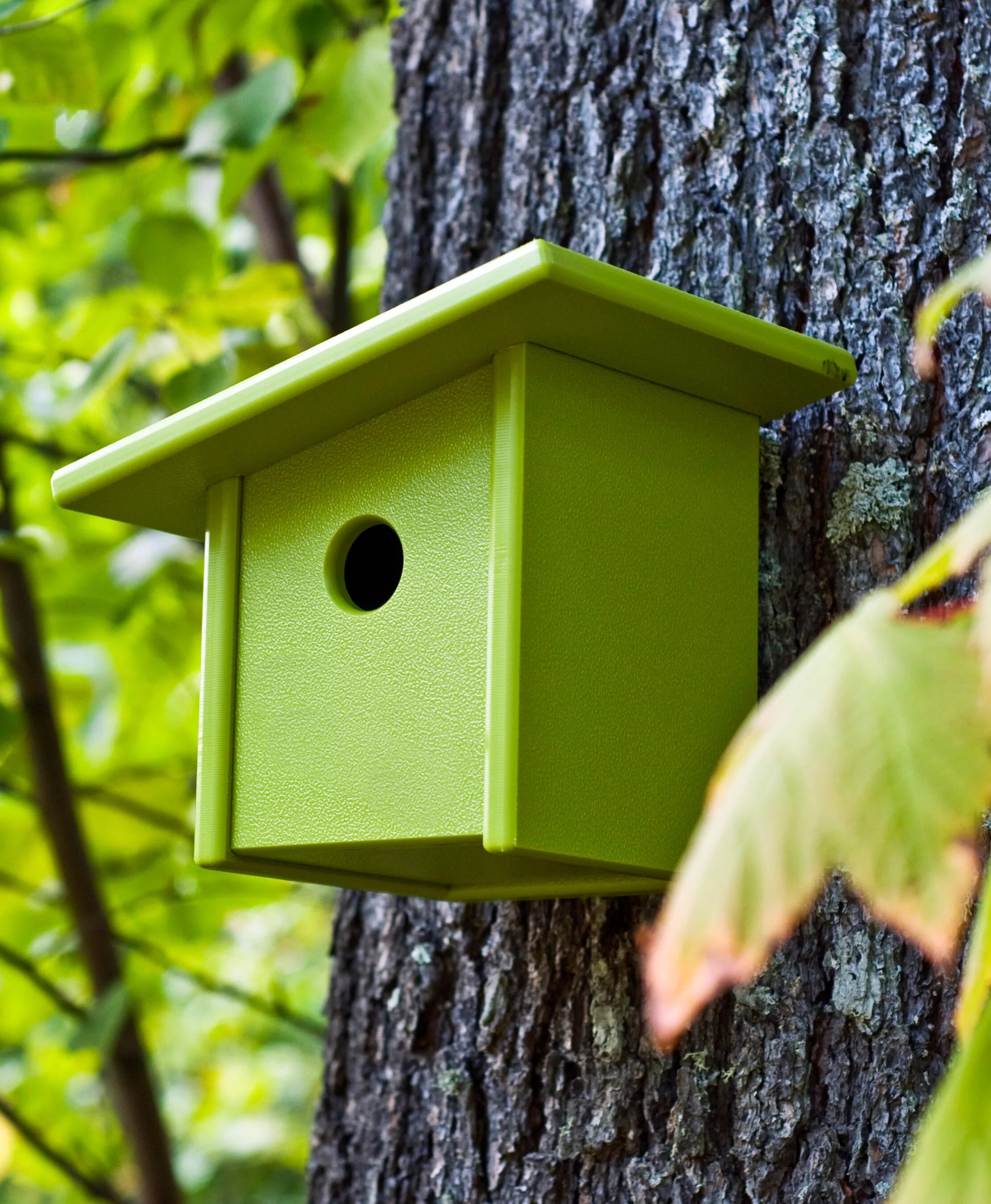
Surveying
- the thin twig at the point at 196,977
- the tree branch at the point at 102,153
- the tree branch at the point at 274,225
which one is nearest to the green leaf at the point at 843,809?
the thin twig at the point at 196,977

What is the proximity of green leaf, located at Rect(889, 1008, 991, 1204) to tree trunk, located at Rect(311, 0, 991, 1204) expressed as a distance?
669 millimetres

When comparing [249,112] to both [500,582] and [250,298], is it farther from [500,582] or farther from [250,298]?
[500,582]

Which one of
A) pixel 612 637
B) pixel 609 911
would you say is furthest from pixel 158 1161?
pixel 612 637

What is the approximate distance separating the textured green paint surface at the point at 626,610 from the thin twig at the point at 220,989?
1288mm

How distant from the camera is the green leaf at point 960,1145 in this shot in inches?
22.0

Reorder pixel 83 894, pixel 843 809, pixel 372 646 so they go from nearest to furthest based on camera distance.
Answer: pixel 843 809
pixel 372 646
pixel 83 894

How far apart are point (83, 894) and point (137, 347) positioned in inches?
38.9

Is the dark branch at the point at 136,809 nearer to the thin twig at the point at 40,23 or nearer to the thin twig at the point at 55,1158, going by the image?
the thin twig at the point at 55,1158

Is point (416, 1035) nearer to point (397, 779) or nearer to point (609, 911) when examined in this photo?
point (609, 911)

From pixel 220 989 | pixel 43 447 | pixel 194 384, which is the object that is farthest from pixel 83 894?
pixel 194 384

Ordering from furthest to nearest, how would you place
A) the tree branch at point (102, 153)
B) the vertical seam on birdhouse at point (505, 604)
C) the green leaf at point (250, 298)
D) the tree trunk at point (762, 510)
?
the tree branch at point (102, 153) → the green leaf at point (250, 298) → the tree trunk at point (762, 510) → the vertical seam on birdhouse at point (505, 604)

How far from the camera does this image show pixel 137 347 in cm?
203

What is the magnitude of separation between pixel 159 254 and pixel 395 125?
0.57m

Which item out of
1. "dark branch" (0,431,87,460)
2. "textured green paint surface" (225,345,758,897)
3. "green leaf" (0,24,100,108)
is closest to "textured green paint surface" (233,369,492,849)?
"textured green paint surface" (225,345,758,897)
